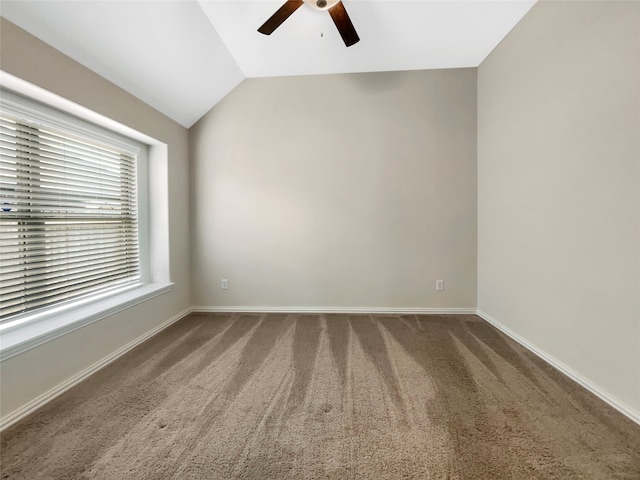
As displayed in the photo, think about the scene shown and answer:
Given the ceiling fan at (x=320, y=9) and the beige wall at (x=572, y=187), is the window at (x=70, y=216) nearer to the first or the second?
the ceiling fan at (x=320, y=9)

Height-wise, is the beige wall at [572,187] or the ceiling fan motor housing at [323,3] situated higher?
the ceiling fan motor housing at [323,3]

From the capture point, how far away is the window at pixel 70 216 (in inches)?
59.8

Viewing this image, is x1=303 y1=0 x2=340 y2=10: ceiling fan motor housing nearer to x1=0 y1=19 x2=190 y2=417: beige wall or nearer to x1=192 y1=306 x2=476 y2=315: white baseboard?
x1=0 y1=19 x2=190 y2=417: beige wall

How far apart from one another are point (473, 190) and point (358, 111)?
160cm

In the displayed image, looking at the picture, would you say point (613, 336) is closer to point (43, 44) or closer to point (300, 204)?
point (300, 204)

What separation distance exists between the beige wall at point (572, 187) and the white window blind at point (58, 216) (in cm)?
367

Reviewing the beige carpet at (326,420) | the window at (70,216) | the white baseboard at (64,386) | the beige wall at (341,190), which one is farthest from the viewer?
the beige wall at (341,190)

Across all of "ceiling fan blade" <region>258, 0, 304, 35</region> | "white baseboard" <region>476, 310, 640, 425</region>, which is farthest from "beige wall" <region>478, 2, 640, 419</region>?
"ceiling fan blade" <region>258, 0, 304, 35</region>

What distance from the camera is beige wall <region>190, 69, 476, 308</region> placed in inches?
108

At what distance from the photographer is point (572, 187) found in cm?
166

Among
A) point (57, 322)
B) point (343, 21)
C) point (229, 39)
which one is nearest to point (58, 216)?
point (57, 322)

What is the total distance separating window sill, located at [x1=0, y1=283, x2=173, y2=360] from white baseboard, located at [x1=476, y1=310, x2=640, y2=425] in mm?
3452

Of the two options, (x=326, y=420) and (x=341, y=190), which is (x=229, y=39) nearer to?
(x=341, y=190)

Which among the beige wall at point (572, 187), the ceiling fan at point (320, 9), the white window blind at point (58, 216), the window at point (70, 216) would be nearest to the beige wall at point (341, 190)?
the beige wall at point (572, 187)
